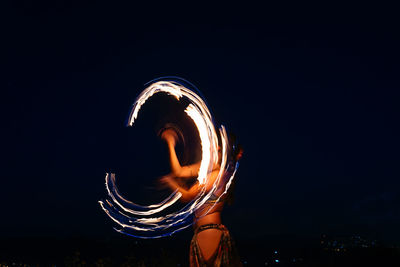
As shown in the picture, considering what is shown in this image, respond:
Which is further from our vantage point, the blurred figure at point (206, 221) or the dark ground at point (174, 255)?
the dark ground at point (174, 255)

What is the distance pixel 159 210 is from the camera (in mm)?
5750

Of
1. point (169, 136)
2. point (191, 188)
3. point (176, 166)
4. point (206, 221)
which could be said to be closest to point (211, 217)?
point (206, 221)

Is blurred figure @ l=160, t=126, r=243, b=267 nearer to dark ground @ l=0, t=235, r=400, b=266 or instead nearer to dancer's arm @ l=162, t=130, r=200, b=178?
dancer's arm @ l=162, t=130, r=200, b=178

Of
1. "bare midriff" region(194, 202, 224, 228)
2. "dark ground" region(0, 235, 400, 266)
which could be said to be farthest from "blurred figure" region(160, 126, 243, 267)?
"dark ground" region(0, 235, 400, 266)

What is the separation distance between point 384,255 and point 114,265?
18.7 ft

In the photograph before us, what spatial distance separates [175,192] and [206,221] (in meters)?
1.41

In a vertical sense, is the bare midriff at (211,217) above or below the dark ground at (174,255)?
below

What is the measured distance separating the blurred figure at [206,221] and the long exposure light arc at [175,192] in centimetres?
7

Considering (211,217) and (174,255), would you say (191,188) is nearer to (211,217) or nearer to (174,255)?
(211,217)

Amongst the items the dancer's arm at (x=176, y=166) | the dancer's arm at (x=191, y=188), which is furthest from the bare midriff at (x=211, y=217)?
the dancer's arm at (x=176, y=166)

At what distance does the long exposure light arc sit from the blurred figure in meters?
0.07

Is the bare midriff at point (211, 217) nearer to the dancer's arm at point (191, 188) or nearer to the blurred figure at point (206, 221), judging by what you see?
the blurred figure at point (206, 221)

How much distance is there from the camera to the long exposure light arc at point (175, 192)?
15.6 ft

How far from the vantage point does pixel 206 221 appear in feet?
15.2
